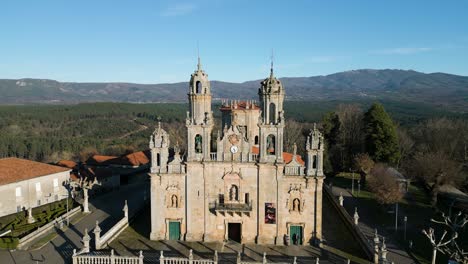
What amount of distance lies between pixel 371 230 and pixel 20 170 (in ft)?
128

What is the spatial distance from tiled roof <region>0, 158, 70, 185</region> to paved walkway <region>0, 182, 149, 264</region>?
6798mm

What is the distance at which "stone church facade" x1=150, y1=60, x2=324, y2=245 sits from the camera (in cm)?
2944

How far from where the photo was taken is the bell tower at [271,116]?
96.4ft

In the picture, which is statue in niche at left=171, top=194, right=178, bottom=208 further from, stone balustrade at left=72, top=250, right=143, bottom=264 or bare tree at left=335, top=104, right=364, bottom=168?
bare tree at left=335, top=104, right=364, bottom=168

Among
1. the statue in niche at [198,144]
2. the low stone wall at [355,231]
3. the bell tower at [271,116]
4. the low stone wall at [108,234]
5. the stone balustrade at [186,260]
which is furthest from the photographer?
the statue in niche at [198,144]

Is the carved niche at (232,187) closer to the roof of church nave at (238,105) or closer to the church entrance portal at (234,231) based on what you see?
the church entrance portal at (234,231)

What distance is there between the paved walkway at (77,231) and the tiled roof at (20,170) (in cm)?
680

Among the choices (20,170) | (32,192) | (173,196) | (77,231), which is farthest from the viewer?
(20,170)

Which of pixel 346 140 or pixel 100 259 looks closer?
pixel 100 259

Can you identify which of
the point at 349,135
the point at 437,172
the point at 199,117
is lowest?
the point at 437,172

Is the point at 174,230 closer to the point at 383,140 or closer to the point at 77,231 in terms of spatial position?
the point at 77,231

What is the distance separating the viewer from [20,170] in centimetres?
4259

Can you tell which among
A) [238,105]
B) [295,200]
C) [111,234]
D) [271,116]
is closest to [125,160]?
[238,105]

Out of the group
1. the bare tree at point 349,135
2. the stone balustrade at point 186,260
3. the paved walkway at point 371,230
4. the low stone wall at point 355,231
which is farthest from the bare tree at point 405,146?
the stone balustrade at point 186,260
